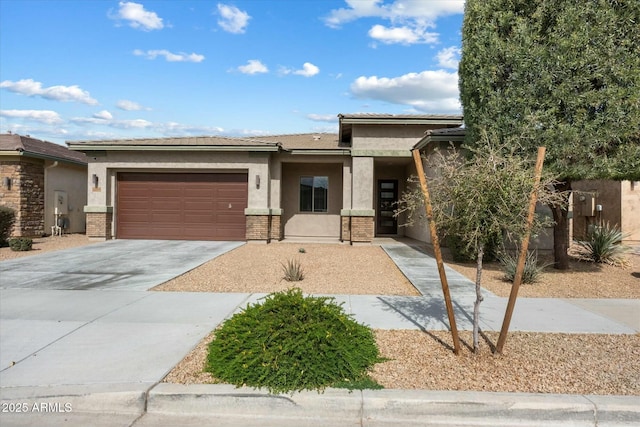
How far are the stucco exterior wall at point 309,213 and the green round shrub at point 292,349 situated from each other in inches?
498

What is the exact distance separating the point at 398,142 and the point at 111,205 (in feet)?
37.1

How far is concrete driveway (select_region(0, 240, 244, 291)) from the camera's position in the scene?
8.16m

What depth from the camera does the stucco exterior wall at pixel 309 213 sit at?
56.4ft

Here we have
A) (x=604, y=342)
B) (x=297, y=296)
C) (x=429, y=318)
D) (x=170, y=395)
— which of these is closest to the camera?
(x=170, y=395)

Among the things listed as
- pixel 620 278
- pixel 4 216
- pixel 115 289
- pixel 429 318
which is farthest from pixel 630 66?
pixel 4 216

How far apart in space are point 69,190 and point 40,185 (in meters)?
1.82

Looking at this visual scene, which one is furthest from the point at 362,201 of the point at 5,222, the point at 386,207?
the point at 5,222

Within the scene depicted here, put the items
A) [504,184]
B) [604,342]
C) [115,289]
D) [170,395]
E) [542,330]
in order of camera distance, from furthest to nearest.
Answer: [115,289]
[542,330]
[604,342]
[504,184]
[170,395]

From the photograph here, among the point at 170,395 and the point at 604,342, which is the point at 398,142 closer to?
the point at 604,342

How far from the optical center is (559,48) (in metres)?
8.02

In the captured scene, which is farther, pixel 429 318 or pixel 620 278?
pixel 620 278

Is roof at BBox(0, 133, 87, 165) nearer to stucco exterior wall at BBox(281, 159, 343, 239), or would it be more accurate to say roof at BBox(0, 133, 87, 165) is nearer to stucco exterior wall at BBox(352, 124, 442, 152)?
stucco exterior wall at BBox(281, 159, 343, 239)

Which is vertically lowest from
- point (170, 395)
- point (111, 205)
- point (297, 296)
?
point (170, 395)

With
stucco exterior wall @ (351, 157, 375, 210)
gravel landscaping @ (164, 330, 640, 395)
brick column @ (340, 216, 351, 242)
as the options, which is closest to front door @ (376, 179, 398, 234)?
stucco exterior wall @ (351, 157, 375, 210)
